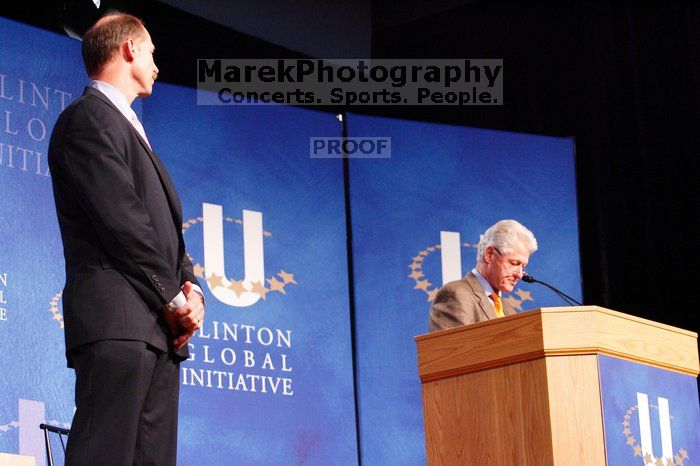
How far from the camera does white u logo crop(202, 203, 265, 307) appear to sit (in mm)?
4684

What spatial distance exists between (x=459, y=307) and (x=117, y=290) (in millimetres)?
1883

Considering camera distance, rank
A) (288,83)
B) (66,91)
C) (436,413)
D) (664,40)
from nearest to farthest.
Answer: (436,413)
(66,91)
(288,83)
(664,40)

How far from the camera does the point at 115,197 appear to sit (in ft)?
7.41

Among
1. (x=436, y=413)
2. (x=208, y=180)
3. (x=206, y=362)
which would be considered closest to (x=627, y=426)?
(x=436, y=413)

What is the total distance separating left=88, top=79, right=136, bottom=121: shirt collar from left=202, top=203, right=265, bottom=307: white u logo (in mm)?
2225

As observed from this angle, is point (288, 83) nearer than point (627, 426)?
No

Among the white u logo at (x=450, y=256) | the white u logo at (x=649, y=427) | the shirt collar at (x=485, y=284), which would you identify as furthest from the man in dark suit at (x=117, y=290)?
the white u logo at (x=450, y=256)

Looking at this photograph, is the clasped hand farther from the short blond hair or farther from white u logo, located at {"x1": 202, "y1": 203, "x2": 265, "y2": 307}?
white u logo, located at {"x1": 202, "y1": 203, "x2": 265, "y2": 307}

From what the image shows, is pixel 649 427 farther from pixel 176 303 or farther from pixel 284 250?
pixel 284 250

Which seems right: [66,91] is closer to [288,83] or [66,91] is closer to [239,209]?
[239,209]

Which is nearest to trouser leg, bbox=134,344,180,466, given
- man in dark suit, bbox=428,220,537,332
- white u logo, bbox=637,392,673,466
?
white u logo, bbox=637,392,673,466

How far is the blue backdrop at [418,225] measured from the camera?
4.98 metres

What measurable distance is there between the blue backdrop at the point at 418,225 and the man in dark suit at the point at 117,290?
105 inches

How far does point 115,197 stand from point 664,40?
4368 mm
